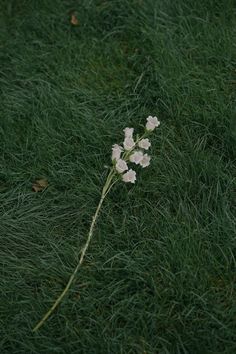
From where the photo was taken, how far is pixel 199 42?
322cm

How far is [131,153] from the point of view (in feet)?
8.61

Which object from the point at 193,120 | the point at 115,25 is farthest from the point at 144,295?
the point at 115,25

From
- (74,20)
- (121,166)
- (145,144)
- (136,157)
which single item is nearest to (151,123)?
(145,144)

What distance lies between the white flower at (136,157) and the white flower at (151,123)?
0.60ft

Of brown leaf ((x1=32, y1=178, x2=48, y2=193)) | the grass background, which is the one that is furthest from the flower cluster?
brown leaf ((x1=32, y1=178, x2=48, y2=193))

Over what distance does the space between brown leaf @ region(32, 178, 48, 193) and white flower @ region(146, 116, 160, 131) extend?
2.16ft

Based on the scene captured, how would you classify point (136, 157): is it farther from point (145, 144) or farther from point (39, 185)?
point (39, 185)

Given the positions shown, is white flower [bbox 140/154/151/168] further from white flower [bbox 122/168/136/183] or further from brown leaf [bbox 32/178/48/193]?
brown leaf [bbox 32/178/48/193]

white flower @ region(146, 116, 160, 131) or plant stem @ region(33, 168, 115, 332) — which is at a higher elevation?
white flower @ region(146, 116, 160, 131)

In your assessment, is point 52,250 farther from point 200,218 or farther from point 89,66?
point 89,66

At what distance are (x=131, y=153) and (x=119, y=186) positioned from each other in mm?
192

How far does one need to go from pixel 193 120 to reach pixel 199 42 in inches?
25.1

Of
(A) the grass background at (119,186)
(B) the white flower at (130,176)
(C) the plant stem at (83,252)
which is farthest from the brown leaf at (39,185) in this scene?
(B) the white flower at (130,176)

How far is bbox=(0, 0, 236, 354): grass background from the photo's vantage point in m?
2.23
